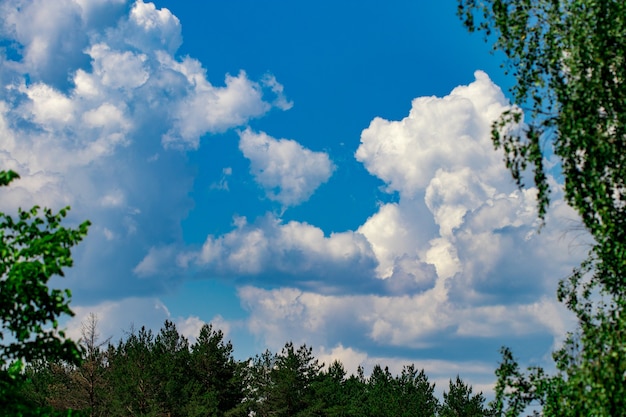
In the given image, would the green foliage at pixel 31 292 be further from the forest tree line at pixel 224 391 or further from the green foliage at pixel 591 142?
the forest tree line at pixel 224 391

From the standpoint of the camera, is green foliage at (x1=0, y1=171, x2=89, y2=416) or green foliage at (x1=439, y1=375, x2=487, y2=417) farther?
green foliage at (x1=439, y1=375, x2=487, y2=417)

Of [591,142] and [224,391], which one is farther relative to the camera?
[224,391]

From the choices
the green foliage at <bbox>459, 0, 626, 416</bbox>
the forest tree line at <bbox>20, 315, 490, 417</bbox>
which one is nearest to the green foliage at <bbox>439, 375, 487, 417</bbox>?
the forest tree line at <bbox>20, 315, 490, 417</bbox>

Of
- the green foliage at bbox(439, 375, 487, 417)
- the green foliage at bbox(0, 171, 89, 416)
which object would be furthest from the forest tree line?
the green foliage at bbox(0, 171, 89, 416)

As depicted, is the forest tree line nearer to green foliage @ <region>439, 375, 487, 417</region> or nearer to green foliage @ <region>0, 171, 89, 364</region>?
green foliage @ <region>439, 375, 487, 417</region>

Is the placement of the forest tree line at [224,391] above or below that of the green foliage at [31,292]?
above

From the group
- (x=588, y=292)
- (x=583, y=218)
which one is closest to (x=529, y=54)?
(x=583, y=218)

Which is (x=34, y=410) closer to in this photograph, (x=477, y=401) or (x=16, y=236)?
(x=16, y=236)

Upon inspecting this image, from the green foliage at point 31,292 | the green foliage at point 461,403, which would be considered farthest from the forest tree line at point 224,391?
the green foliage at point 31,292

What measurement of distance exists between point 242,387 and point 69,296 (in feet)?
236

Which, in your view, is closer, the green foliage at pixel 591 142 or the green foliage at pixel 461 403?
the green foliage at pixel 591 142

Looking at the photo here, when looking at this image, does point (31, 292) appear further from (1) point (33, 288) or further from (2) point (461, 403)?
(2) point (461, 403)

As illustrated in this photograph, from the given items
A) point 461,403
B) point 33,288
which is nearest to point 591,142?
point 33,288

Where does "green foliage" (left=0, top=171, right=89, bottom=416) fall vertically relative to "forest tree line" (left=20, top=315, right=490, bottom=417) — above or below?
below
